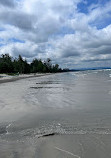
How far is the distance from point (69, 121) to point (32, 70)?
397ft

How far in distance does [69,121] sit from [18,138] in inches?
83.9

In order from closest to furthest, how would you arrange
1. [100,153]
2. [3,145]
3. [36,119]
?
[100,153] < [3,145] < [36,119]

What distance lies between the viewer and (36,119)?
6.16 m

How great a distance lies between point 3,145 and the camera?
3.92 m

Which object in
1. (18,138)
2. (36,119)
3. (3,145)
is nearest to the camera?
(3,145)

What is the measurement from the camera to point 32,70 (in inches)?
4909

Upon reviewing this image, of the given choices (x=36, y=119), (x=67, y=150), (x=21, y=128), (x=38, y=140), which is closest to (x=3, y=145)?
(x=38, y=140)

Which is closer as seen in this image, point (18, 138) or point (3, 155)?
point (3, 155)

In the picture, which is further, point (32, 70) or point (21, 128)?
point (32, 70)

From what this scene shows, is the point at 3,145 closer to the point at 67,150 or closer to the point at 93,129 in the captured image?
the point at 67,150

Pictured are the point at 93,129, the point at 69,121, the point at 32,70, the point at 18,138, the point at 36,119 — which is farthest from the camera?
the point at 32,70

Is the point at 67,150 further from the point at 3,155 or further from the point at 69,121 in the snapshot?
the point at 69,121

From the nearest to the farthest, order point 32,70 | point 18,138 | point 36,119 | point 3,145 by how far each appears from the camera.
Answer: point 3,145 → point 18,138 → point 36,119 → point 32,70

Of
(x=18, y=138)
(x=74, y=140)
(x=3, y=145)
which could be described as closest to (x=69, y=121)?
(x=74, y=140)
